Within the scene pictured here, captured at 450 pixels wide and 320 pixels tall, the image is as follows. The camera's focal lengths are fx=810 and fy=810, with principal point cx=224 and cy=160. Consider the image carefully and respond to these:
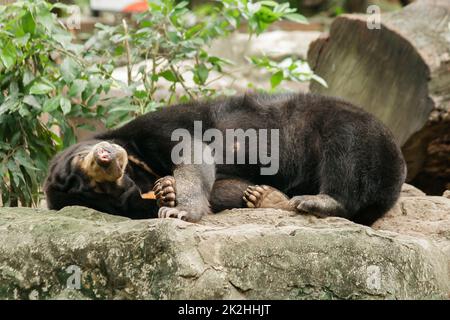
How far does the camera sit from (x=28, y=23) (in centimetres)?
552

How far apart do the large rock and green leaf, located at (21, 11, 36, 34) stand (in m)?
A: 2.18

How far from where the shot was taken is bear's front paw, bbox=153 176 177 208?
4477mm

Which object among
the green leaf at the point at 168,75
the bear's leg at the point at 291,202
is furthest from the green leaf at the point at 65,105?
the bear's leg at the point at 291,202

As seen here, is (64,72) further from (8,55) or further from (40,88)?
(8,55)

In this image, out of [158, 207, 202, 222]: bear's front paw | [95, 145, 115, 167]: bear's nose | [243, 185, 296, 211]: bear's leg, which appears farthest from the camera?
[243, 185, 296, 211]: bear's leg

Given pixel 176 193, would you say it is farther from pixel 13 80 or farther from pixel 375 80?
pixel 375 80

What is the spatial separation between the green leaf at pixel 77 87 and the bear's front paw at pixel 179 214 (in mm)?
1787

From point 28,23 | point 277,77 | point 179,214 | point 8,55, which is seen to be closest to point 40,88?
point 8,55

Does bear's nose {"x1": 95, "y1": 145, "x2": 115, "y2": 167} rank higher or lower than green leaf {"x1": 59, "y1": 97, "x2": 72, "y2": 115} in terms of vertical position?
higher

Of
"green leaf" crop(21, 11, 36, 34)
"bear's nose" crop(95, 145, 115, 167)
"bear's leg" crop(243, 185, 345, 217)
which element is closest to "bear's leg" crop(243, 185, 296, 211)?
"bear's leg" crop(243, 185, 345, 217)

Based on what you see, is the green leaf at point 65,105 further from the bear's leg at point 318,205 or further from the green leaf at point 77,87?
the bear's leg at point 318,205

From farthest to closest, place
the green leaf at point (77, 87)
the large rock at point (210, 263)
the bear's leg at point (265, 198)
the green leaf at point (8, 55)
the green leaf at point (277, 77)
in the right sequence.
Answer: the green leaf at point (277, 77) < the green leaf at point (77, 87) < the green leaf at point (8, 55) < the bear's leg at point (265, 198) < the large rock at point (210, 263)

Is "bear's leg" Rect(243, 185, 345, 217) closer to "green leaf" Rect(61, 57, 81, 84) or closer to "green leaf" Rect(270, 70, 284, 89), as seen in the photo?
"green leaf" Rect(61, 57, 81, 84)

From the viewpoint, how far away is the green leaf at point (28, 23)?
5.48 metres
